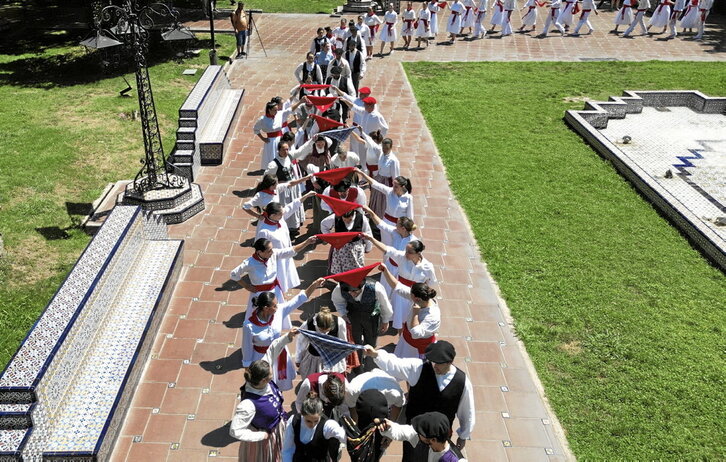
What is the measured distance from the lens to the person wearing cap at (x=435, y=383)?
17.7 feet

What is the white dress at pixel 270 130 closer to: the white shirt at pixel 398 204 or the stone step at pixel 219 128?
the stone step at pixel 219 128

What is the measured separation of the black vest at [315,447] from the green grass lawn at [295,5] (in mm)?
25387

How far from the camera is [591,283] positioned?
9617mm

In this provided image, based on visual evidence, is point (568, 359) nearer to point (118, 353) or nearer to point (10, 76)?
point (118, 353)

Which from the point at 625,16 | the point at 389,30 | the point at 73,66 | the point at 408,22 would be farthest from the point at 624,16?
the point at 73,66

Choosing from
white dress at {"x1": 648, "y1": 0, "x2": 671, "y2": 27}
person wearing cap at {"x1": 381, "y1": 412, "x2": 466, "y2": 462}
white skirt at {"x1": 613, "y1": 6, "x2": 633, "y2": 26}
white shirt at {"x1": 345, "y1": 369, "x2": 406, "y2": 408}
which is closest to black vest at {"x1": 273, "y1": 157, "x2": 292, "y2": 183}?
white shirt at {"x1": 345, "y1": 369, "x2": 406, "y2": 408}

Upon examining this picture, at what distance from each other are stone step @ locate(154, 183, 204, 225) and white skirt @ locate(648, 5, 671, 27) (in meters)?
20.5

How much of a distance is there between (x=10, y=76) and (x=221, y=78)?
7248 millimetres

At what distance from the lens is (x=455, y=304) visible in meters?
9.05

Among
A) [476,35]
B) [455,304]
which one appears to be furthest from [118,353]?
[476,35]

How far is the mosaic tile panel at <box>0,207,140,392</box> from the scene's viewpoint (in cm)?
594

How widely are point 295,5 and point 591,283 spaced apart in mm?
23142

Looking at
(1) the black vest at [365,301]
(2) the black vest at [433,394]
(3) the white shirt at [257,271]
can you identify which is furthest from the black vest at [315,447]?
(3) the white shirt at [257,271]

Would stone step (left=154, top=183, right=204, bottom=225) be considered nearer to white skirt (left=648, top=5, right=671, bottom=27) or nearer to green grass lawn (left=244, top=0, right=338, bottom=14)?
green grass lawn (left=244, top=0, right=338, bottom=14)
